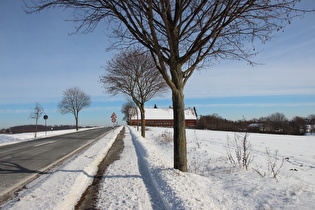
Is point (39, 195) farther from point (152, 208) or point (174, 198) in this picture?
point (174, 198)

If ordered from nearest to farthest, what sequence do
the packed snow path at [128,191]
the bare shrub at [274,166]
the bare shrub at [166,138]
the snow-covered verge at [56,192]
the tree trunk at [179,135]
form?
the snow-covered verge at [56,192] < the packed snow path at [128,191] < the bare shrub at [274,166] < the tree trunk at [179,135] < the bare shrub at [166,138]

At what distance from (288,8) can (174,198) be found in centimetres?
494

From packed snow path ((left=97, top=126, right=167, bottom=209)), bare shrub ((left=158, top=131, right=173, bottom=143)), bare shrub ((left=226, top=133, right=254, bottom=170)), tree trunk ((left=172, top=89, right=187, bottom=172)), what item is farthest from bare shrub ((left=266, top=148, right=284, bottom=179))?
bare shrub ((left=158, top=131, right=173, bottom=143))

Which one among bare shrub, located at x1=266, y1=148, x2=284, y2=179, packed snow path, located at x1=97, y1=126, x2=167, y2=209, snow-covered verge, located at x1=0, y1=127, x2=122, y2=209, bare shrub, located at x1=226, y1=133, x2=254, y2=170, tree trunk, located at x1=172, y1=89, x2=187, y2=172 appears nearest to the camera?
snow-covered verge, located at x1=0, y1=127, x2=122, y2=209

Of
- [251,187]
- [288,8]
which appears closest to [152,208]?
[251,187]

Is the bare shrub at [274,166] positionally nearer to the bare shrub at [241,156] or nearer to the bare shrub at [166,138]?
the bare shrub at [241,156]

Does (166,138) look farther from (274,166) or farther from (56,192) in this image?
(56,192)

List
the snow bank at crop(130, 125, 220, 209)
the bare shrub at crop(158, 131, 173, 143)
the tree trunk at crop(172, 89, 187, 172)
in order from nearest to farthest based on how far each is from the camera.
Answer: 1. the snow bank at crop(130, 125, 220, 209)
2. the tree trunk at crop(172, 89, 187, 172)
3. the bare shrub at crop(158, 131, 173, 143)

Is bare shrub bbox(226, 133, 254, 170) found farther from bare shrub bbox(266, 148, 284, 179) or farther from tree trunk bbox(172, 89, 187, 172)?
tree trunk bbox(172, 89, 187, 172)

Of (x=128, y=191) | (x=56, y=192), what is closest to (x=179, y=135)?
(x=128, y=191)

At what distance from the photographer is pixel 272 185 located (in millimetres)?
4398

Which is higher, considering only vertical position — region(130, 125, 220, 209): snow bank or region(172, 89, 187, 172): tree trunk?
region(172, 89, 187, 172): tree trunk

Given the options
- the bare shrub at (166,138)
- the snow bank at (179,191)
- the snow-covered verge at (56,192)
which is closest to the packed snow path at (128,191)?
the snow bank at (179,191)

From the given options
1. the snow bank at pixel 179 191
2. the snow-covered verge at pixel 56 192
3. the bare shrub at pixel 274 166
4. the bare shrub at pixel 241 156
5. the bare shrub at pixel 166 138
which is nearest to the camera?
the snow bank at pixel 179 191
